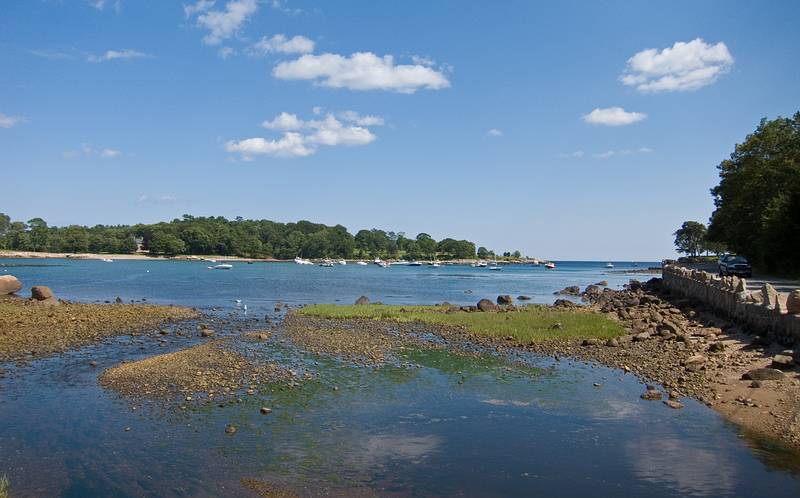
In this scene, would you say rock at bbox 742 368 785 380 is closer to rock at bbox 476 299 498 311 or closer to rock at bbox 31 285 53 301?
rock at bbox 476 299 498 311

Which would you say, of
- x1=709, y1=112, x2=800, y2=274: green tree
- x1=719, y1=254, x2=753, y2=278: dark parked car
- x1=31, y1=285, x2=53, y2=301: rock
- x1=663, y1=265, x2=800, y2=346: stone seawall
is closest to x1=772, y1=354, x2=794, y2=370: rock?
x1=663, y1=265, x2=800, y2=346: stone seawall

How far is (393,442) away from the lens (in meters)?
14.6

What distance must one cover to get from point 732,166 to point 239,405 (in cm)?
8118

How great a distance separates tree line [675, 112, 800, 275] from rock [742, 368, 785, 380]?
41.2 metres

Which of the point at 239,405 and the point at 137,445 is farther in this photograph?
the point at 239,405

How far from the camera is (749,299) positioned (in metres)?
28.9

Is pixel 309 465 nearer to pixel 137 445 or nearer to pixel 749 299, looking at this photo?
pixel 137 445

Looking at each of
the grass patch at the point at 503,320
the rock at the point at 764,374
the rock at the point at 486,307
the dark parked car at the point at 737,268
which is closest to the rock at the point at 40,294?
the grass patch at the point at 503,320

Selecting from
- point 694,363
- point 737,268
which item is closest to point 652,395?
point 694,363

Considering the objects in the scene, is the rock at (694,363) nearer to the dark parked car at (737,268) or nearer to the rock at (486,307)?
the rock at (486,307)

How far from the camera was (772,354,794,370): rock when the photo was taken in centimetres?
1978

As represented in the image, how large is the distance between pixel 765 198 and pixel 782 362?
169 ft

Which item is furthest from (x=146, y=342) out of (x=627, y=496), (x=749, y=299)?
(x=749, y=299)

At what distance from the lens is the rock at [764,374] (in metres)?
18.8
